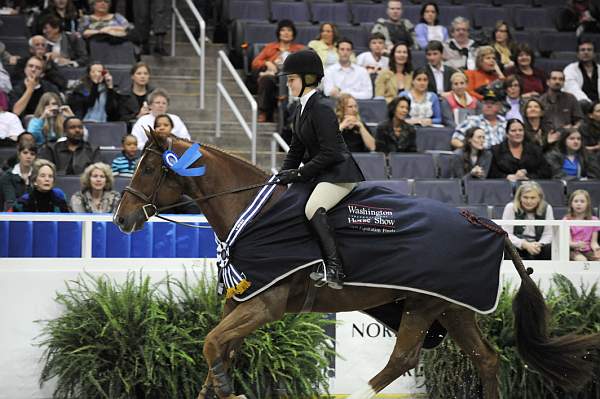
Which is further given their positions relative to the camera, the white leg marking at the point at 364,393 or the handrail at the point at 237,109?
the handrail at the point at 237,109

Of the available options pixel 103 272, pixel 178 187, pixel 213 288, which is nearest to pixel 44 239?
pixel 103 272

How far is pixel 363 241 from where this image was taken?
22.8 ft

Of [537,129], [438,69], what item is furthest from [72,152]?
[537,129]

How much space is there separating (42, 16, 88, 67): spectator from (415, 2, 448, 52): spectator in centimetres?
487

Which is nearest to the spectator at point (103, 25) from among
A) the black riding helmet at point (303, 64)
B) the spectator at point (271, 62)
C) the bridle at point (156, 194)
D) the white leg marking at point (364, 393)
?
the spectator at point (271, 62)

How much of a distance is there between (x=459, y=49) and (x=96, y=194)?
275 inches

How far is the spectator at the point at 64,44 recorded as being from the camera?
12.8 m

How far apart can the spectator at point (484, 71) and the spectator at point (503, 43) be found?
657 millimetres

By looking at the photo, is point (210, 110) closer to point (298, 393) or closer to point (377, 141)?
point (377, 141)

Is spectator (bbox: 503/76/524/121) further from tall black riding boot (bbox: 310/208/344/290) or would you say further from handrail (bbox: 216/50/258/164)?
tall black riding boot (bbox: 310/208/344/290)

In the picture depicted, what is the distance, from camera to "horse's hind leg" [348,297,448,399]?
7.17 m

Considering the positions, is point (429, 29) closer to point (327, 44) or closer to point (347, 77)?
point (327, 44)

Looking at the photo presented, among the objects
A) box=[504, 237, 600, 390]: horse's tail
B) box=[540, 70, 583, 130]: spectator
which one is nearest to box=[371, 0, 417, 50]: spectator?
box=[540, 70, 583, 130]: spectator

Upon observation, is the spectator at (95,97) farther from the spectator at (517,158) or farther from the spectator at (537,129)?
the spectator at (537,129)
